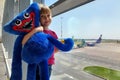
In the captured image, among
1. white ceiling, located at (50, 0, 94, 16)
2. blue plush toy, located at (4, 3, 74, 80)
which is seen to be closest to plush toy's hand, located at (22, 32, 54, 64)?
blue plush toy, located at (4, 3, 74, 80)

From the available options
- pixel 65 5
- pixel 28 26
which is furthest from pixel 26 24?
pixel 65 5

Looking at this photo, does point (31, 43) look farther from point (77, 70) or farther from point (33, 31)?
point (77, 70)

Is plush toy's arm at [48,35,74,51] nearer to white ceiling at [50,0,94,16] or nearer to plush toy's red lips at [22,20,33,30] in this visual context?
plush toy's red lips at [22,20,33,30]

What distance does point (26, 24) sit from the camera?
0.64 meters

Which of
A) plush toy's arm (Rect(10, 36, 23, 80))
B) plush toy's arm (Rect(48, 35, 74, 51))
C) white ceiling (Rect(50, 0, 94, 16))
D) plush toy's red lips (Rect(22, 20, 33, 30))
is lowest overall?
plush toy's arm (Rect(10, 36, 23, 80))

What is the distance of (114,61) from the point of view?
0.95 meters

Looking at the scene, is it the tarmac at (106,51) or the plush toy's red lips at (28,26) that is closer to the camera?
the plush toy's red lips at (28,26)

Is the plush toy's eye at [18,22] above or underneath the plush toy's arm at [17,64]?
above

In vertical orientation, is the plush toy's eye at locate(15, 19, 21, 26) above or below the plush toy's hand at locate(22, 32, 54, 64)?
above

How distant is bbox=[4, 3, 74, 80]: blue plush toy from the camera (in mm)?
600

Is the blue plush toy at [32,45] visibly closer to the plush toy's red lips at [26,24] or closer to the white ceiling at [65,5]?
the plush toy's red lips at [26,24]

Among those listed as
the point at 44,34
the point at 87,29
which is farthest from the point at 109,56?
the point at 44,34

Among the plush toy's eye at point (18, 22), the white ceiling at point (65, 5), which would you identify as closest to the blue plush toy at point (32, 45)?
the plush toy's eye at point (18, 22)

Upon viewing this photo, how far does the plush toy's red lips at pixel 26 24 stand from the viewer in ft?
2.07
